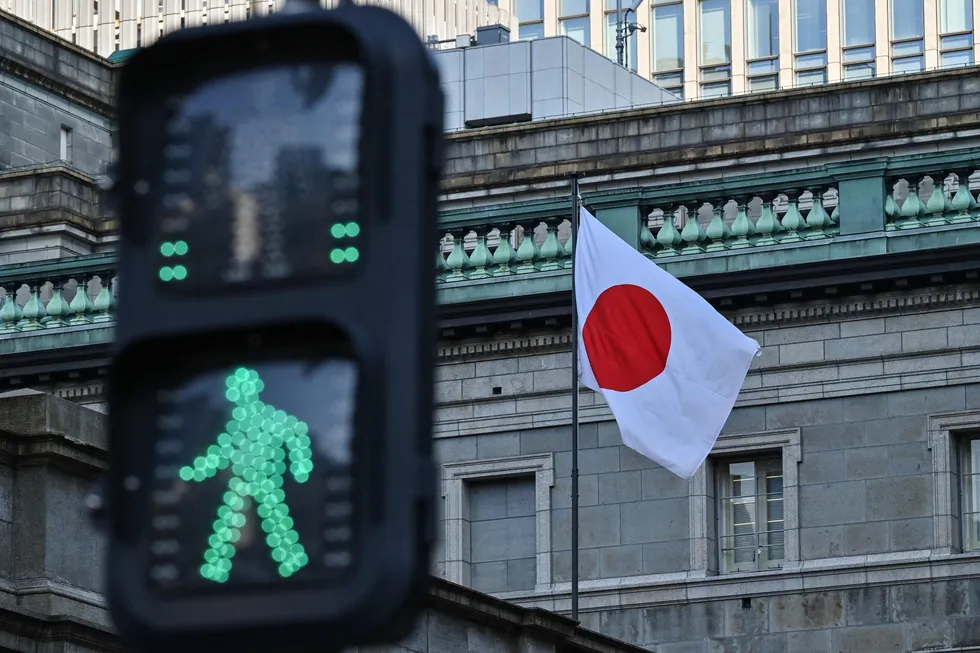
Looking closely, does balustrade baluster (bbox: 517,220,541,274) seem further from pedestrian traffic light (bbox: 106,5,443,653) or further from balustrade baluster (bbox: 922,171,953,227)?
pedestrian traffic light (bbox: 106,5,443,653)

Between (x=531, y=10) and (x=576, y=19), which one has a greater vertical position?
(x=531, y=10)

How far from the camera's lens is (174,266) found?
447 centimetres

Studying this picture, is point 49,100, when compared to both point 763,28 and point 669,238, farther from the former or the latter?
point 763,28

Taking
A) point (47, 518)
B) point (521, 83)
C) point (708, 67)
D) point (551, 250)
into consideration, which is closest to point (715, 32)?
point (708, 67)

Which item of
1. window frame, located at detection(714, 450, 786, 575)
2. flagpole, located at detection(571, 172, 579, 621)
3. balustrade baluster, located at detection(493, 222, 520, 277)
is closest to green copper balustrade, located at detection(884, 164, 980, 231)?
window frame, located at detection(714, 450, 786, 575)

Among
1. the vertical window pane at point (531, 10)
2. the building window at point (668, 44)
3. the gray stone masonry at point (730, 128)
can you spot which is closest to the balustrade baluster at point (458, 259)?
the gray stone masonry at point (730, 128)

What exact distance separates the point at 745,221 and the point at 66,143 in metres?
17.1

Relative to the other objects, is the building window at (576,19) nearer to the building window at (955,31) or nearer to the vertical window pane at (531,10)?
the vertical window pane at (531,10)

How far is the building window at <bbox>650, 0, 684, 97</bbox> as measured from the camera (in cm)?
12312

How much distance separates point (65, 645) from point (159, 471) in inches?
515

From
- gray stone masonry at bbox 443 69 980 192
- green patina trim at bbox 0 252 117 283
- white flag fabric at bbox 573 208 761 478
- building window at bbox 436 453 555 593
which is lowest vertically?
→ building window at bbox 436 453 555 593

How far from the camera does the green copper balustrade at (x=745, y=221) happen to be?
31.5 metres

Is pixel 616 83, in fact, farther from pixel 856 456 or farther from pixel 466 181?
pixel 856 456

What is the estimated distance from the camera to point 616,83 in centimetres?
4634
